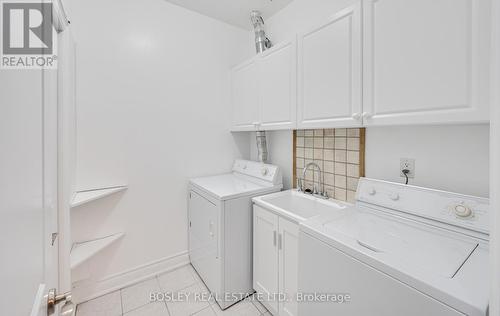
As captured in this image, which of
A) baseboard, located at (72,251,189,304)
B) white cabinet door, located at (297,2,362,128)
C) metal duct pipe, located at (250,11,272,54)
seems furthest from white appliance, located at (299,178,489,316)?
metal duct pipe, located at (250,11,272,54)

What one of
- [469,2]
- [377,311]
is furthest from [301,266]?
[469,2]

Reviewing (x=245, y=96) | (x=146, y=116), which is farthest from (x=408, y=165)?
(x=146, y=116)

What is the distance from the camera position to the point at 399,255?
0.92 meters

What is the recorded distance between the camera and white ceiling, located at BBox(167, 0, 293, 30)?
84.5 inches

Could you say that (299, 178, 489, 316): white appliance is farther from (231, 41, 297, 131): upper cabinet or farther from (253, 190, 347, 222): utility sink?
(231, 41, 297, 131): upper cabinet

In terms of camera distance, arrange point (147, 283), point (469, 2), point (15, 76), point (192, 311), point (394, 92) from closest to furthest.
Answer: point (15, 76) → point (469, 2) → point (394, 92) → point (192, 311) → point (147, 283)

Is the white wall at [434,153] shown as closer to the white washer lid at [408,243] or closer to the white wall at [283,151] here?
the white washer lid at [408,243]

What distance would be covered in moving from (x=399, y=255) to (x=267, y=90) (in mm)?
1545

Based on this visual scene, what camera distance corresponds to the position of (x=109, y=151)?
1.91 meters

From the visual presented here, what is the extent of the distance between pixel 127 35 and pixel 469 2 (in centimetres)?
230

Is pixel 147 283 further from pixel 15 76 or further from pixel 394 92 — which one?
pixel 394 92

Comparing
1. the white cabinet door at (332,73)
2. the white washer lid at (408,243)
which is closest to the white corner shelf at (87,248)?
the white washer lid at (408,243)

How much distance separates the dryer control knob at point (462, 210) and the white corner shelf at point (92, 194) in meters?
2.26

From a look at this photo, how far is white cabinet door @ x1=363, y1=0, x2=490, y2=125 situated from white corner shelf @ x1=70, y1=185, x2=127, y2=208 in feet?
6.49
